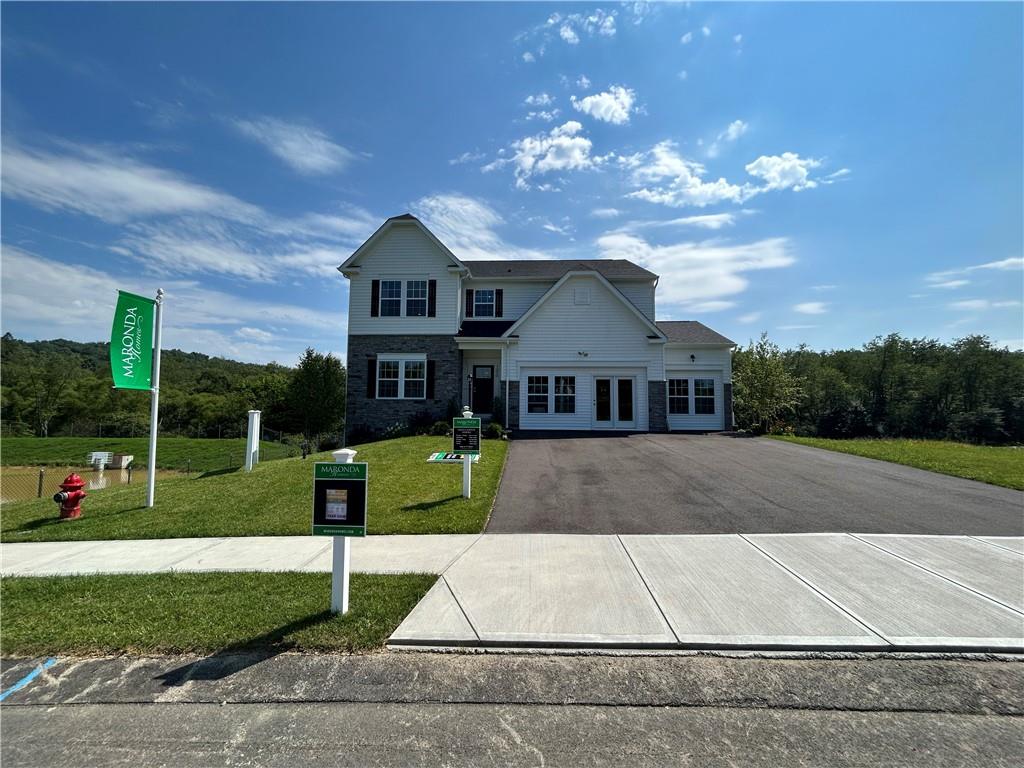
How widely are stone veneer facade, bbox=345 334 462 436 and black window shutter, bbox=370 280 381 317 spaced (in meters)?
1.09

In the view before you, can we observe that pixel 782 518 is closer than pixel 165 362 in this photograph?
Yes

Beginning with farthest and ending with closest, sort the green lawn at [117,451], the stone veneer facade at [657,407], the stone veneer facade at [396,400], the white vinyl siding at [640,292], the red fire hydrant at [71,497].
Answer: the green lawn at [117,451] < the white vinyl siding at [640,292] < the stone veneer facade at [396,400] < the stone veneer facade at [657,407] < the red fire hydrant at [71,497]

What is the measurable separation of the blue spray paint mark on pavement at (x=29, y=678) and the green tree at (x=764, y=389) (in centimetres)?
2361

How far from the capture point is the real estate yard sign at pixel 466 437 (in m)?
8.87

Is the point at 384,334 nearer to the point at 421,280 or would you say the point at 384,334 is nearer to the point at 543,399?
the point at 421,280

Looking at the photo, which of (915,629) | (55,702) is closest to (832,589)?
(915,629)

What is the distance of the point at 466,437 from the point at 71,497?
7428 mm

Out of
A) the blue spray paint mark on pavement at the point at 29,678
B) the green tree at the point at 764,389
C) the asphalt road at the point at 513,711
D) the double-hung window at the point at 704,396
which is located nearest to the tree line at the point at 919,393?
the green tree at the point at 764,389

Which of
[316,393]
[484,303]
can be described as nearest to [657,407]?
[484,303]

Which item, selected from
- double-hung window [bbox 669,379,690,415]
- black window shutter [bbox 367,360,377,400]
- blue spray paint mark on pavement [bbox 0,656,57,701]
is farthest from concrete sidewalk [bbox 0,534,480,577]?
double-hung window [bbox 669,379,690,415]

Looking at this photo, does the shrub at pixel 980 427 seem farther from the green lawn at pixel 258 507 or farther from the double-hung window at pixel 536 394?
the green lawn at pixel 258 507

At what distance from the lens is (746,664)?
3.56 meters

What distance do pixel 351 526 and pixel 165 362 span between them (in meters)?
109

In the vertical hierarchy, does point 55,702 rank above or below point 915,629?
below
